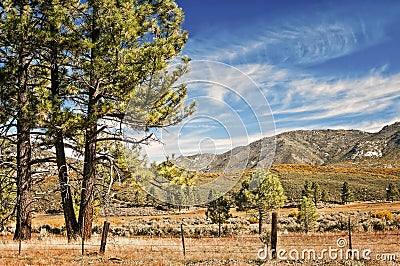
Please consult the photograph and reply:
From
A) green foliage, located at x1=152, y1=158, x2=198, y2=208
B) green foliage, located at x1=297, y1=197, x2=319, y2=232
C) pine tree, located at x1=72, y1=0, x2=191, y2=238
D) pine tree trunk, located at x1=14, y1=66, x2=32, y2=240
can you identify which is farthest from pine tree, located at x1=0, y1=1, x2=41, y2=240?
green foliage, located at x1=297, y1=197, x2=319, y2=232

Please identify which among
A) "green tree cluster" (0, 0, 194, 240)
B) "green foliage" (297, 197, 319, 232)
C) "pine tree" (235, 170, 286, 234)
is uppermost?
"green tree cluster" (0, 0, 194, 240)

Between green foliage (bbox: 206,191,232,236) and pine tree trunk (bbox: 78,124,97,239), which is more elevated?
pine tree trunk (bbox: 78,124,97,239)

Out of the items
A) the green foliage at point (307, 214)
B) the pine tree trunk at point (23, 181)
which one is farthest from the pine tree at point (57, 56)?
the green foliage at point (307, 214)

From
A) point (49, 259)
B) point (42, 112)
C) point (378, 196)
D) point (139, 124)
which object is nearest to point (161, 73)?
point (139, 124)

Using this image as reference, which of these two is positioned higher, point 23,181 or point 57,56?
point 57,56

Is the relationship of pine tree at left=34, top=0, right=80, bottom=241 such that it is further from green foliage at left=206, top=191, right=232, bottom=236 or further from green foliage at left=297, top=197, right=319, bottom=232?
green foliage at left=206, top=191, right=232, bottom=236

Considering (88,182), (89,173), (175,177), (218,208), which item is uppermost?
(89,173)

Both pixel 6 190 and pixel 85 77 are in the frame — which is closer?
pixel 85 77

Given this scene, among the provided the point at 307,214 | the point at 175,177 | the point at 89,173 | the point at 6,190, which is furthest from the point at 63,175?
the point at 307,214

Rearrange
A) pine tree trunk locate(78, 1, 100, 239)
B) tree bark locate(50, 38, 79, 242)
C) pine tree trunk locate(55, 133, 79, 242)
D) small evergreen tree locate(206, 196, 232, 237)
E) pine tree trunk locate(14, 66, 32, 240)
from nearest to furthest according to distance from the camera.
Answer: pine tree trunk locate(78, 1, 100, 239) → tree bark locate(50, 38, 79, 242) → pine tree trunk locate(55, 133, 79, 242) → pine tree trunk locate(14, 66, 32, 240) → small evergreen tree locate(206, 196, 232, 237)

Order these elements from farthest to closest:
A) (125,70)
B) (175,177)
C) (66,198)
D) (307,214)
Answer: (307,214), (66,198), (175,177), (125,70)

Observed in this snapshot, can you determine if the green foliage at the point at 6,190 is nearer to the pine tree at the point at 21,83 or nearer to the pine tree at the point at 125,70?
the pine tree at the point at 21,83

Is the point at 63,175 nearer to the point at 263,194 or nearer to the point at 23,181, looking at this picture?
the point at 23,181

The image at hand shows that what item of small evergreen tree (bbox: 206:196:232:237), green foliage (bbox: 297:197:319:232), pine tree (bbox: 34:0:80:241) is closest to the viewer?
pine tree (bbox: 34:0:80:241)
